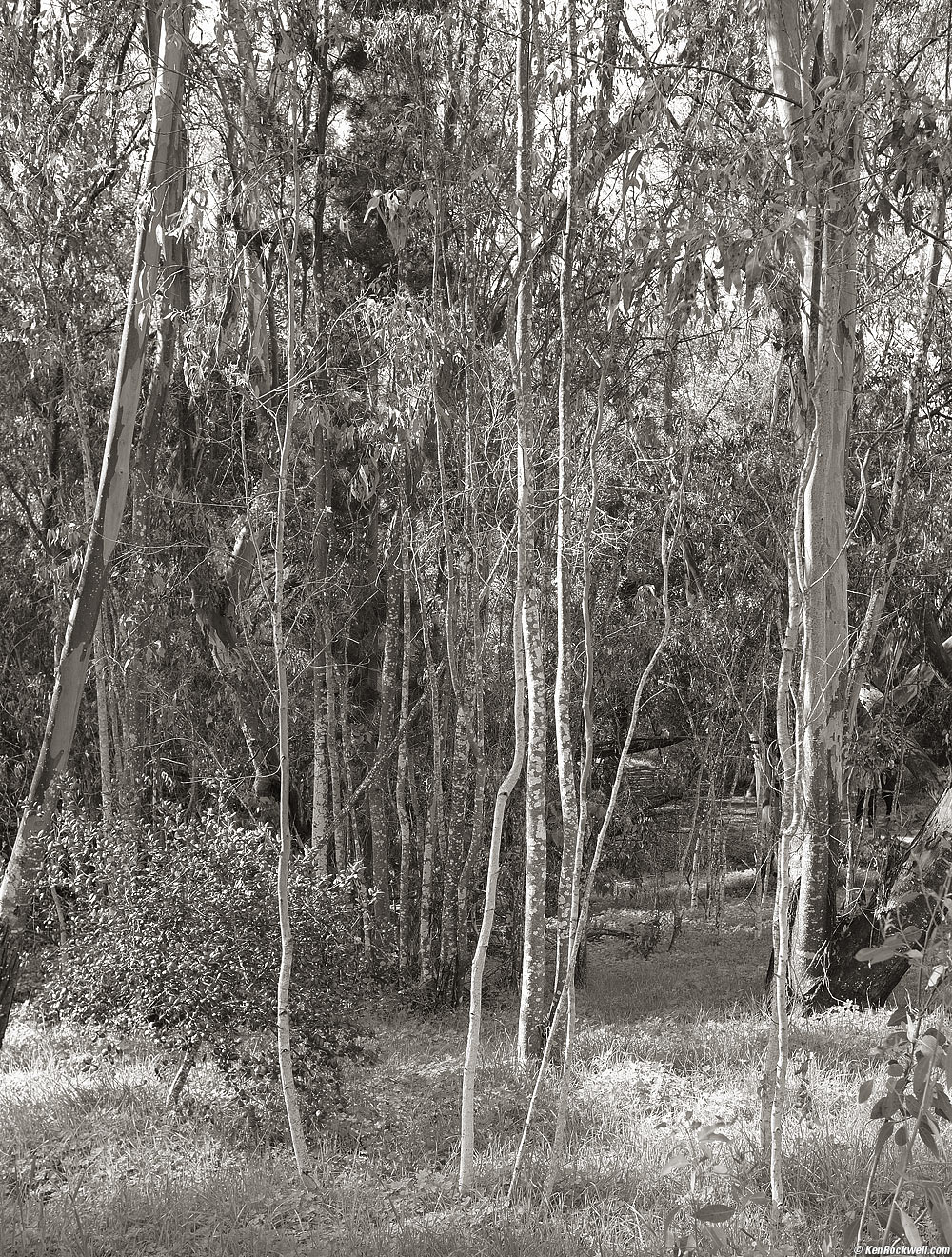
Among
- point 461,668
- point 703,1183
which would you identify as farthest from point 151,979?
point 461,668

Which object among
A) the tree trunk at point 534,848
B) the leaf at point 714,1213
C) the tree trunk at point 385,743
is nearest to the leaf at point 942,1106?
the leaf at point 714,1213

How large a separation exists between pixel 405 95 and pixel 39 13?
11.5ft

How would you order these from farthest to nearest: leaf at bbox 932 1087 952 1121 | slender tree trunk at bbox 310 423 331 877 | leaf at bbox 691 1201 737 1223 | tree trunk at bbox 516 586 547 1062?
slender tree trunk at bbox 310 423 331 877 → tree trunk at bbox 516 586 547 1062 → leaf at bbox 691 1201 737 1223 → leaf at bbox 932 1087 952 1121

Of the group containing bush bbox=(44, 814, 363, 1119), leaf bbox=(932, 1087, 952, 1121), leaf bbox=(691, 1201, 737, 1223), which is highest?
leaf bbox=(932, 1087, 952, 1121)

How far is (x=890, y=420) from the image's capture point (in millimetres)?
11039

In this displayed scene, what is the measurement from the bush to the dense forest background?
0.03 m

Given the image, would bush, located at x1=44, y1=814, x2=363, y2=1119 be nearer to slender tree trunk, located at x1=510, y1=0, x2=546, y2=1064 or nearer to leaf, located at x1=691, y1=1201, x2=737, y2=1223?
slender tree trunk, located at x1=510, y1=0, x2=546, y2=1064

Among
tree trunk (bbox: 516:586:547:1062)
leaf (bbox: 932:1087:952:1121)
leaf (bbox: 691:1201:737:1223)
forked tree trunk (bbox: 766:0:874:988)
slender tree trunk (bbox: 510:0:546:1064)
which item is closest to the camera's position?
leaf (bbox: 932:1087:952:1121)

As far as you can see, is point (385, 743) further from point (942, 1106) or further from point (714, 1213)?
point (942, 1106)

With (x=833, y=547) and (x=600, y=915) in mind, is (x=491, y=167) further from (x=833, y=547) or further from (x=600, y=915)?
(x=600, y=915)

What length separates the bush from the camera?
18.5ft

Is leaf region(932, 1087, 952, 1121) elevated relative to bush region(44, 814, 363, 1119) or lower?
elevated

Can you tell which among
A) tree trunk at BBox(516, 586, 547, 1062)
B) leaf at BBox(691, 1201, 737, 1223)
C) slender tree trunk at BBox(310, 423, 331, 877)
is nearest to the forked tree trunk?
tree trunk at BBox(516, 586, 547, 1062)

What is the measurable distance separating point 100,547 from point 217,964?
114 inches
